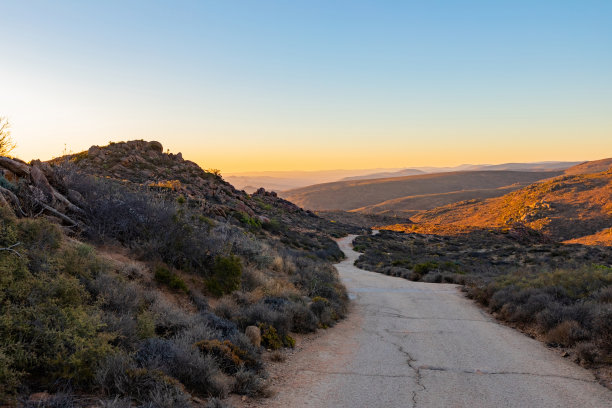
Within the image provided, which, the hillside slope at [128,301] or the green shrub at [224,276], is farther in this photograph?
Result: the green shrub at [224,276]

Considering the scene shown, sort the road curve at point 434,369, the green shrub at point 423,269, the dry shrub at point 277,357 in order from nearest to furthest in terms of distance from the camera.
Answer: the road curve at point 434,369, the dry shrub at point 277,357, the green shrub at point 423,269

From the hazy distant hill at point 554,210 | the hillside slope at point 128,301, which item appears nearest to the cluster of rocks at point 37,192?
the hillside slope at point 128,301

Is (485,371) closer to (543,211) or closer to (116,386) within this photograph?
(116,386)

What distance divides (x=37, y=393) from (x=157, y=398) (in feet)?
4.09

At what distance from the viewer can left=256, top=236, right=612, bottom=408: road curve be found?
17.9ft

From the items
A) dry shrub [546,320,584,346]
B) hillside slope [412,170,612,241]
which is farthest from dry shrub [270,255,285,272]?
hillside slope [412,170,612,241]

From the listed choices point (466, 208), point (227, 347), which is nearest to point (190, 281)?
point (227, 347)

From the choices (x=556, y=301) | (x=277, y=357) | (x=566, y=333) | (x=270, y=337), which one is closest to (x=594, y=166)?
(x=556, y=301)

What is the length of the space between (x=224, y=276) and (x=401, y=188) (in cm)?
14769

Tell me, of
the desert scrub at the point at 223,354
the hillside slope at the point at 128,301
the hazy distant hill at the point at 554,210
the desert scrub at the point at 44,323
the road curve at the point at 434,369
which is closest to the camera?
the desert scrub at the point at 44,323

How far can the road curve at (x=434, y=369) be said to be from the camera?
214 inches

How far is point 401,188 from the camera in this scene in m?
152

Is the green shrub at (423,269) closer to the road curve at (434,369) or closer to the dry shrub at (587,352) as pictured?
the road curve at (434,369)

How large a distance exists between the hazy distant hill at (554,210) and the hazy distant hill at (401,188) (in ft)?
172
